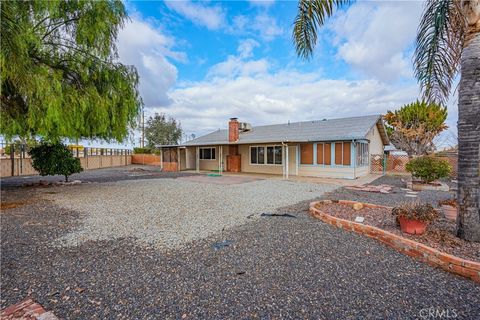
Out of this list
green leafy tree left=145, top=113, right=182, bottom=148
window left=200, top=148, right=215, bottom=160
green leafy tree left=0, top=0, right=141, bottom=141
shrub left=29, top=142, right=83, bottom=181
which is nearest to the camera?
green leafy tree left=0, top=0, right=141, bottom=141

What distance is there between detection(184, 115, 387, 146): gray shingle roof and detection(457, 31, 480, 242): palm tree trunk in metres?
9.50

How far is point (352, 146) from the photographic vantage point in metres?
13.1

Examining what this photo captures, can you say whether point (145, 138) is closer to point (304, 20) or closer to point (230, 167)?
point (230, 167)

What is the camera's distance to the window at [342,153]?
13.4 metres

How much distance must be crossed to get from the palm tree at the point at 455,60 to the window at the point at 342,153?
820cm

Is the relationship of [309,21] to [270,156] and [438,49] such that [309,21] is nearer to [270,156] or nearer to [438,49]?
[438,49]

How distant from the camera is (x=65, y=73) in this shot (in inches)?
310

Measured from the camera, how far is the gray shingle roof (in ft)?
45.8

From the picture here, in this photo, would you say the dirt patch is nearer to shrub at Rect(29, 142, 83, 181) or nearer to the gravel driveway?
the gravel driveway

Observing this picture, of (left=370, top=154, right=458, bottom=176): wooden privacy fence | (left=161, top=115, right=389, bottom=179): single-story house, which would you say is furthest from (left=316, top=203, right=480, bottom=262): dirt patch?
(left=370, top=154, right=458, bottom=176): wooden privacy fence

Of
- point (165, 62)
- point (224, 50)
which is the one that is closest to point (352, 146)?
point (224, 50)

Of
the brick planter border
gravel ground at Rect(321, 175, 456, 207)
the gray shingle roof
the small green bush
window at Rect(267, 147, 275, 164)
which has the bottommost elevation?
gravel ground at Rect(321, 175, 456, 207)

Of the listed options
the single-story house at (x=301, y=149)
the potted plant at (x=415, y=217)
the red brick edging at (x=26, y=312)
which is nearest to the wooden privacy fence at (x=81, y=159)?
the single-story house at (x=301, y=149)

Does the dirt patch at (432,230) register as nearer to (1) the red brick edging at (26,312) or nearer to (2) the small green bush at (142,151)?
(1) the red brick edging at (26,312)
